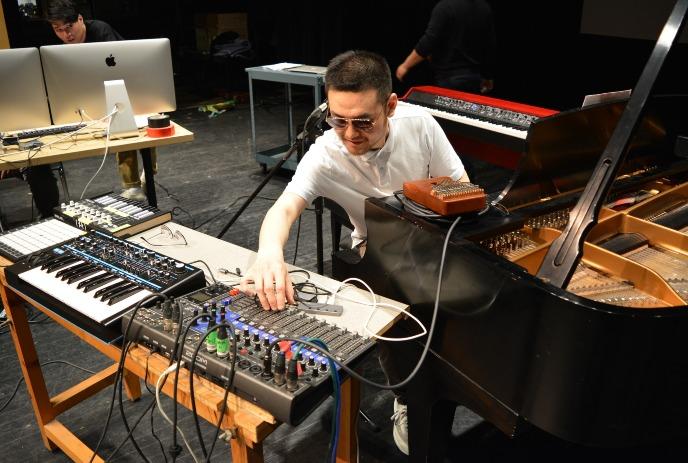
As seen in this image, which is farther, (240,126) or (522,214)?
(240,126)

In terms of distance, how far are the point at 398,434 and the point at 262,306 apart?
89 centimetres

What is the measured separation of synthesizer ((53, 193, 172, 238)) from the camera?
1938 mm

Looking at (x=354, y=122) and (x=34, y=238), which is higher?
(x=354, y=122)

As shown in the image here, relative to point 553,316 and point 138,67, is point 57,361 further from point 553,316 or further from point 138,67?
point 553,316

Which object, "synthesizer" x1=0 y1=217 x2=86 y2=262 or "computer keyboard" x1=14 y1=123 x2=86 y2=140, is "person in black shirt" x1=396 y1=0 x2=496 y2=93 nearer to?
"computer keyboard" x1=14 y1=123 x2=86 y2=140

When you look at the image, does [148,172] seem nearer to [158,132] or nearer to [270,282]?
[158,132]

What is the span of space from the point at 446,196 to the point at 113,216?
1193 millimetres

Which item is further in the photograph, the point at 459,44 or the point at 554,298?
the point at 459,44

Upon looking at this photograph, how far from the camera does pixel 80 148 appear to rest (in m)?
2.96

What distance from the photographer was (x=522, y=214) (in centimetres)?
163

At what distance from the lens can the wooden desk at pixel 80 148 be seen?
9.31 ft

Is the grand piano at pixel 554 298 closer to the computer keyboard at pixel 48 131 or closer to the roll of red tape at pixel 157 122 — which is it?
the roll of red tape at pixel 157 122

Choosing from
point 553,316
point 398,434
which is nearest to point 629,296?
point 553,316

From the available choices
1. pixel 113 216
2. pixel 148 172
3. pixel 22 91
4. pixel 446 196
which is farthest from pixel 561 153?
pixel 22 91
